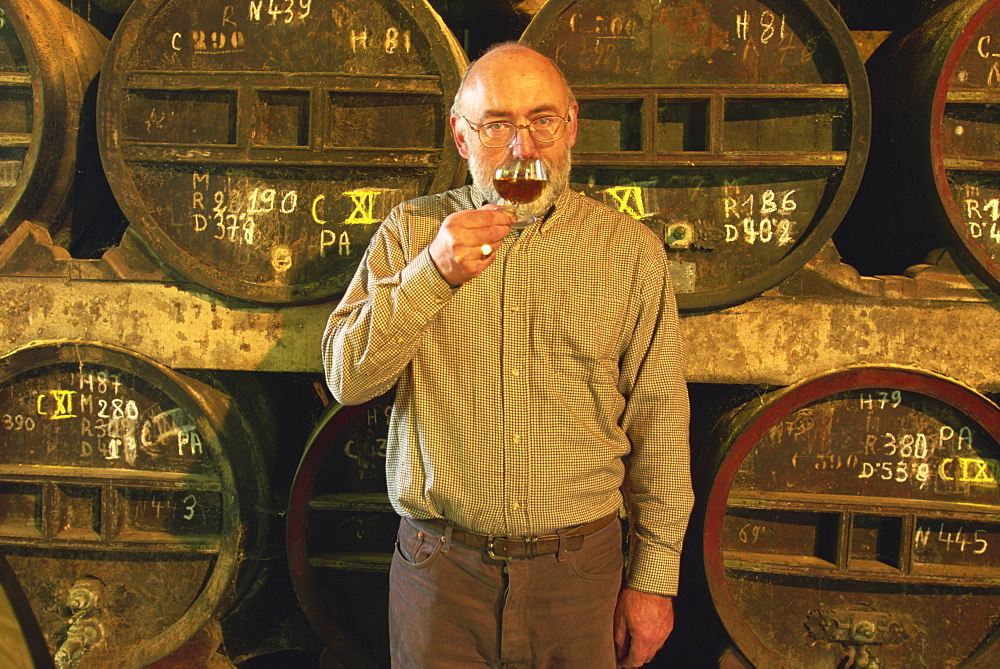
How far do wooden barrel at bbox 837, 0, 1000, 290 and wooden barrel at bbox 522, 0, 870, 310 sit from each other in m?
0.23

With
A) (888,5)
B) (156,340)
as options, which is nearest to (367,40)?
(156,340)

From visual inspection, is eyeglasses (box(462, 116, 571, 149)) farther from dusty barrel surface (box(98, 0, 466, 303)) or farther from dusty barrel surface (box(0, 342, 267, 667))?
dusty barrel surface (box(0, 342, 267, 667))

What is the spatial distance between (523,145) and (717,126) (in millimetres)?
782

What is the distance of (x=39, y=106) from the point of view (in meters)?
2.27

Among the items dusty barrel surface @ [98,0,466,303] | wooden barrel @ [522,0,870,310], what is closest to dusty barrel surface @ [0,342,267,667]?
dusty barrel surface @ [98,0,466,303]

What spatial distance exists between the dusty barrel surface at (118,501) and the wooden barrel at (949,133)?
2.28 m

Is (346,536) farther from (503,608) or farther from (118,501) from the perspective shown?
(503,608)

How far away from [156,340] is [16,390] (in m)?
0.52

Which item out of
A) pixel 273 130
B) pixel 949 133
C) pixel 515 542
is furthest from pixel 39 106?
pixel 949 133

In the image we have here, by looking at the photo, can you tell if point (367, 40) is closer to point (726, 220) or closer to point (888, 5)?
point (726, 220)

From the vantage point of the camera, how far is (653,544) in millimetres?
1670

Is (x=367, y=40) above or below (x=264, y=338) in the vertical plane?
above

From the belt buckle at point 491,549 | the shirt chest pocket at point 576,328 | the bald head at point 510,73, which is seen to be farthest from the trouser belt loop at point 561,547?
the bald head at point 510,73

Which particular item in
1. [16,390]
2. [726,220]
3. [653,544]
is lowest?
[653,544]
